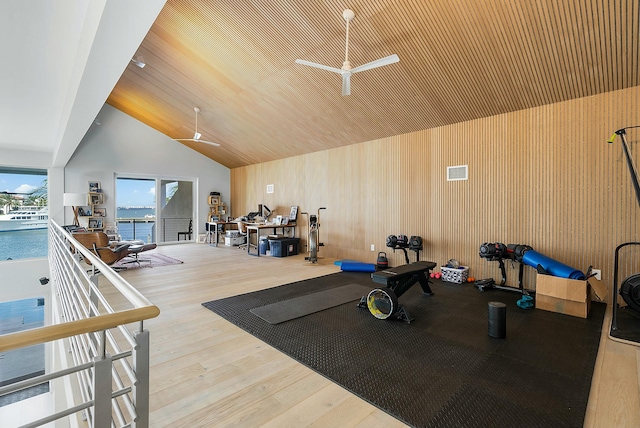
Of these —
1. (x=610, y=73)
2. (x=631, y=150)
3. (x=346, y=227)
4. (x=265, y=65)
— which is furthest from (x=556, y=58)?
(x=346, y=227)

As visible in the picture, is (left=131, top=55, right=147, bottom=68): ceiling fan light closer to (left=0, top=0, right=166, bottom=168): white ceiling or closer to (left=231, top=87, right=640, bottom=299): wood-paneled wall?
(left=0, top=0, right=166, bottom=168): white ceiling

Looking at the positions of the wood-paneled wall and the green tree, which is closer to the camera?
the wood-paneled wall

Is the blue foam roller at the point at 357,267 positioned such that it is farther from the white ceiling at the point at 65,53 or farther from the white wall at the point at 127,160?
the white wall at the point at 127,160

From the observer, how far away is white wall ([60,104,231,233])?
8.15m

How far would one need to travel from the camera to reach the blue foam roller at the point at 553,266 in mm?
3562

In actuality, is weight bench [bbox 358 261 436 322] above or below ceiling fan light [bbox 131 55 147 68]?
below

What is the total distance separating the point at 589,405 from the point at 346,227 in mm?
5302

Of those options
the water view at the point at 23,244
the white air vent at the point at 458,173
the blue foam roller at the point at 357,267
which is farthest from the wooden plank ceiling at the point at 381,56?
the water view at the point at 23,244

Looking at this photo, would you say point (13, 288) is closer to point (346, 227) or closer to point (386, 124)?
point (346, 227)

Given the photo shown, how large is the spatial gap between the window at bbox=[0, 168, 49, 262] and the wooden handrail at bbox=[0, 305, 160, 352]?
9332 mm

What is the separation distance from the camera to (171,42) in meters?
5.25

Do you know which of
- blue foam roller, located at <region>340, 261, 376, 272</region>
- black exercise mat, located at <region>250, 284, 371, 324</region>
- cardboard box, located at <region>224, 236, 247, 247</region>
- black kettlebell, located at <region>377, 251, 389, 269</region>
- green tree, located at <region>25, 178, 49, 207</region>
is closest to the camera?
black exercise mat, located at <region>250, 284, 371, 324</region>

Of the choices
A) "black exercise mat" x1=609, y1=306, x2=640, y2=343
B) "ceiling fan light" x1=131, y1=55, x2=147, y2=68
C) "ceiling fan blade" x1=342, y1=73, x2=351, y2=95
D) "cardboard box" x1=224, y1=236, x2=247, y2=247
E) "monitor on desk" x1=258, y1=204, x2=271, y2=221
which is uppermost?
"ceiling fan light" x1=131, y1=55, x2=147, y2=68

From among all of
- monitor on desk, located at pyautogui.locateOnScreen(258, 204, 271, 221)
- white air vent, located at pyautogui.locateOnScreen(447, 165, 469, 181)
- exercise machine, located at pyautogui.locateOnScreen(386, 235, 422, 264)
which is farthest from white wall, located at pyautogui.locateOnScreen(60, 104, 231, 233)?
white air vent, located at pyautogui.locateOnScreen(447, 165, 469, 181)
